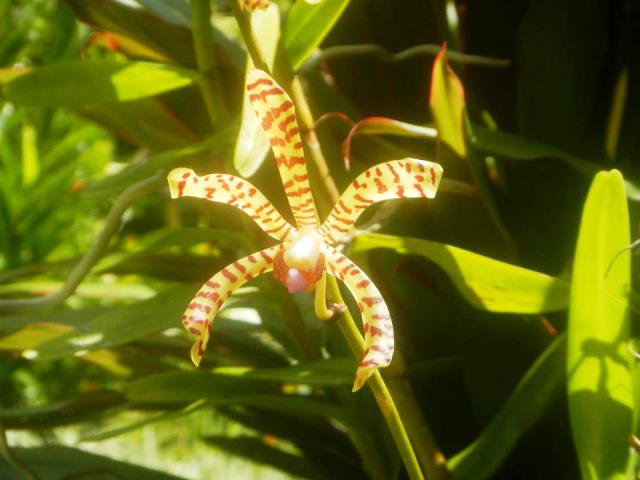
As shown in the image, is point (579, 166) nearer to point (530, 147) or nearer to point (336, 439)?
point (530, 147)

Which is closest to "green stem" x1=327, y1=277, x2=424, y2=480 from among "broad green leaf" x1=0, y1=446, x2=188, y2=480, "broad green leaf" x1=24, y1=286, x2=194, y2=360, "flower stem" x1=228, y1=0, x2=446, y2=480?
"flower stem" x1=228, y1=0, x2=446, y2=480

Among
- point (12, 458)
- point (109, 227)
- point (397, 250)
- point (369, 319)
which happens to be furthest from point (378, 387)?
point (12, 458)

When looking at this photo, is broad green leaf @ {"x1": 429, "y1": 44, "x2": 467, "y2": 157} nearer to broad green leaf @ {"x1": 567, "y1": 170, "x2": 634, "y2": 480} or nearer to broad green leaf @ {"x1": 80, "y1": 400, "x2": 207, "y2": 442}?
broad green leaf @ {"x1": 567, "y1": 170, "x2": 634, "y2": 480}

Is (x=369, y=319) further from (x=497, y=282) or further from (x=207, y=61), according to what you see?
(x=207, y=61)

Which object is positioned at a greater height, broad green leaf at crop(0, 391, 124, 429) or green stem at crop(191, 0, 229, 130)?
green stem at crop(191, 0, 229, 130)

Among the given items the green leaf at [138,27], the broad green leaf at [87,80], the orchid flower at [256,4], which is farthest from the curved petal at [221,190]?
the green leaf at [138,27]

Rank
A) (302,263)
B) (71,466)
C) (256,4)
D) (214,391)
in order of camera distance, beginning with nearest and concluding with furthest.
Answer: (302,263)
(256,4)
(214,391)
(71,466)

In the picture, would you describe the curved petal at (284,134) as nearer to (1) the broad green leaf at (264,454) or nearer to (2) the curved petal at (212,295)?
(2) the curved petal at (212,295)

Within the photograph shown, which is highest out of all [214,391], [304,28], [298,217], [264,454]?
[304,28]

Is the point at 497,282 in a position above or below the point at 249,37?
below
